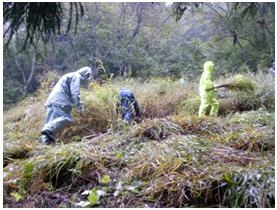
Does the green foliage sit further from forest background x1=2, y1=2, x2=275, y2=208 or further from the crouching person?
the crouching person

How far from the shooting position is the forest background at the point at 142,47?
38.1 ft

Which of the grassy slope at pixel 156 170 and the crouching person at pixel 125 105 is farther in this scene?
the crouching person at pixel 125 105

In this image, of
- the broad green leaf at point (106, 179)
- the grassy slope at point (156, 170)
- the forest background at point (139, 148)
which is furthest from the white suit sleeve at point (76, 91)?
the broad green leaf at point (106, 179)

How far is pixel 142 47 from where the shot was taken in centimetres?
1334

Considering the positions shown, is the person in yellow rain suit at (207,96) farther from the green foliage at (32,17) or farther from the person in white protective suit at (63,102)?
the green foliage at (32,17)

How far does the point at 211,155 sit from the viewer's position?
9.15ft

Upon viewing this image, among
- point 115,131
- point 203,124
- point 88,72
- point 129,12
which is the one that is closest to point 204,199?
point 203,124

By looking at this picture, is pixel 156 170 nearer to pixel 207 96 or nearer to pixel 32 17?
pixel 32 17

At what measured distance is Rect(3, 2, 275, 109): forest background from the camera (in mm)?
11617

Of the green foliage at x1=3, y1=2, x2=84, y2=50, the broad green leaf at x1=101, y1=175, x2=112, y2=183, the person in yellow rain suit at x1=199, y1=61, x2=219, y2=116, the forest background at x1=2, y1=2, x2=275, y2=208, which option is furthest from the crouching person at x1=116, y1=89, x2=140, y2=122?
the green foliage at x1=3, y1=2, x2=84, y2=50

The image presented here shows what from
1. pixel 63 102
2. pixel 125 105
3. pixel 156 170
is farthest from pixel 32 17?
pixel 125 105

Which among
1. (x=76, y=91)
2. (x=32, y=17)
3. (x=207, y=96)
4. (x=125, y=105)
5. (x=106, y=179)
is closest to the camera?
(x=32, y=17)

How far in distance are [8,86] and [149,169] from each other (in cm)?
1051

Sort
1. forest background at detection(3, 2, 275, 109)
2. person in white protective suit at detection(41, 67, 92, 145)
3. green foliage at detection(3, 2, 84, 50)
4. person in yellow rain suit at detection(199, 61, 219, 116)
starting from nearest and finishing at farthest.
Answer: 1. green foliage at detection(3, 2, 84, 50)
2. person in white protective suit at detection(41, 67, 92, 145)
3. person in yellow rain suit at detection(199, 61, 219, 116)
4. forest background at detection(3, 2, 275, 109)
